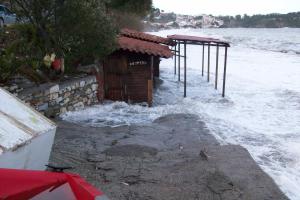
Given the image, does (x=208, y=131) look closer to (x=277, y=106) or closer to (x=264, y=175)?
(x=264, y=175)

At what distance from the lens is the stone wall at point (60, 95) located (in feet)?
33.5

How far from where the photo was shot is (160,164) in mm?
7918

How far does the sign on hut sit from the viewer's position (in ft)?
15.0

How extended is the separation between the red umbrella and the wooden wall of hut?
11.2 m

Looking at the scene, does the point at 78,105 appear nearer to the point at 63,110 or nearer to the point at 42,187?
the point at 63,110

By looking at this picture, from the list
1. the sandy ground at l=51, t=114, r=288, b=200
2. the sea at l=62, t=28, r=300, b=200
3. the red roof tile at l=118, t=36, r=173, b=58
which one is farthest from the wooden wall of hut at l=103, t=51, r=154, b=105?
the sandy ground at l=51, t=114, r=288, b=200

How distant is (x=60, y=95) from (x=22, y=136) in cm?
677

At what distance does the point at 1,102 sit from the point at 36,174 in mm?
2085

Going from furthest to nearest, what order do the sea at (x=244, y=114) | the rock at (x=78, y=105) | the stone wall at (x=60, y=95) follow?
the rock at (x=78, y=105), the stone wall at (x=60, y=95), the sea at (x=244, y=114)

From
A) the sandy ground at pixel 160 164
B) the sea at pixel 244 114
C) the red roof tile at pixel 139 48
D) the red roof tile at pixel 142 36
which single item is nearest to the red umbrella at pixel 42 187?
the sandy ground at pixel 160 164

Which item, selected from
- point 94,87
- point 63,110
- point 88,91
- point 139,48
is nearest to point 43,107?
point 63,110

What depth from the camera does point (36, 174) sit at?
350 cm

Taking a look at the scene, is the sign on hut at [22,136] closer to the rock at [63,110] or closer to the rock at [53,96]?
the rock at [53,96]

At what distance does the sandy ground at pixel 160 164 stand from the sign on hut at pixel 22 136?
138 centimetres
